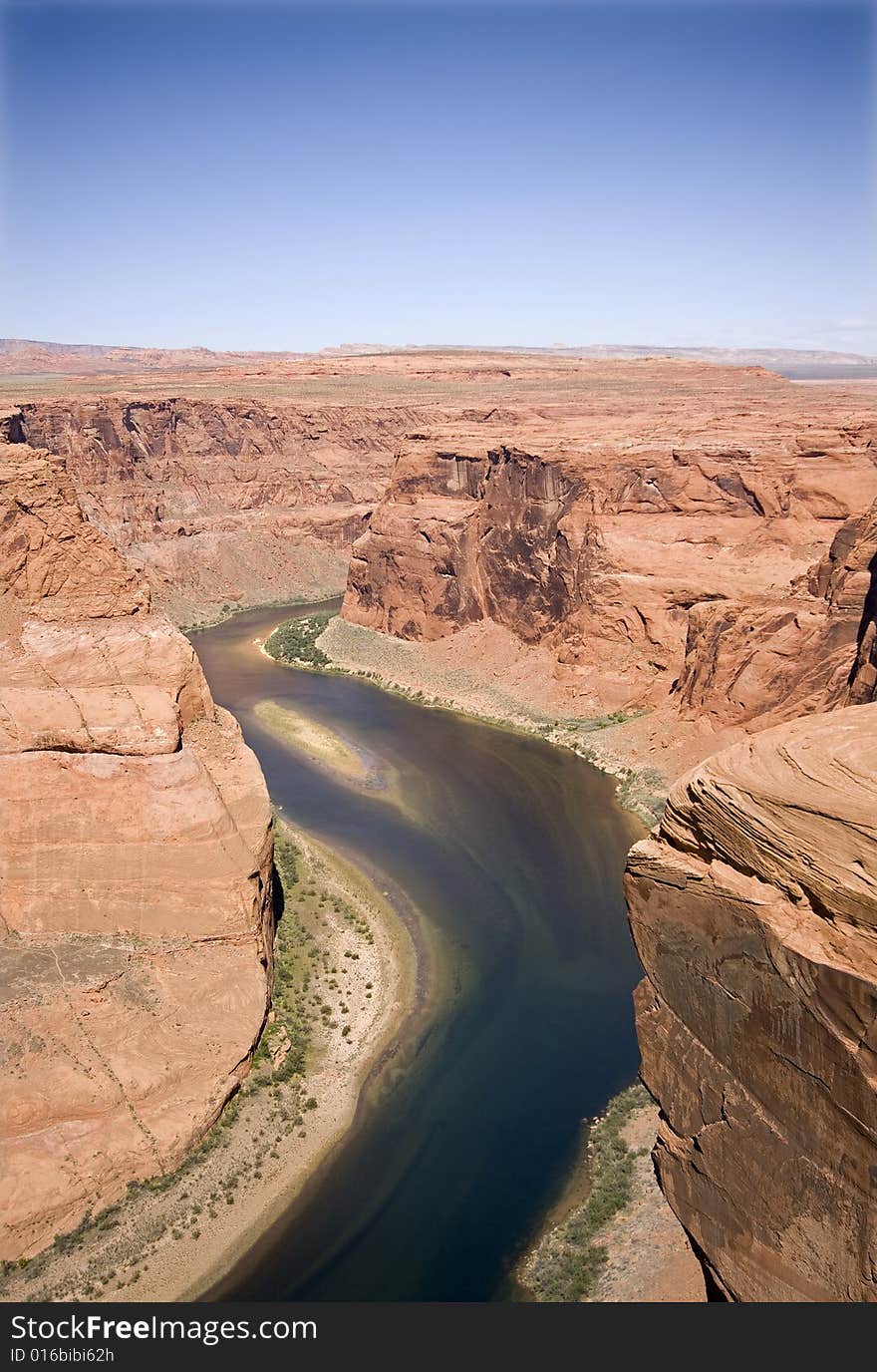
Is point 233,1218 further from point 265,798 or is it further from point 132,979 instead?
point 265,798

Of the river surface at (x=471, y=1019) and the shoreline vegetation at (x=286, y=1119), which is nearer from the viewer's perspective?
the shoreline vegetation at (x=286, y=1119)

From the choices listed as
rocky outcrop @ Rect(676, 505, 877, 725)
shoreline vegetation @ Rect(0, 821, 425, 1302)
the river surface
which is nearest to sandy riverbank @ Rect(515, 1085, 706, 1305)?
the river surface

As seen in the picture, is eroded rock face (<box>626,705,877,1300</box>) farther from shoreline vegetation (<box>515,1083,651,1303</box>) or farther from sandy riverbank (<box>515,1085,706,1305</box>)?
shoreline vegetation (<box>515,1083,651,1303</box>)

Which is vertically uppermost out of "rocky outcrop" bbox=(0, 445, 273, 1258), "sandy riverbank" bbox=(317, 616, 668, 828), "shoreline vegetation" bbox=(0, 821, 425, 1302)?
"rocky outcrop" bbox=(0, 445, 273, 1258)

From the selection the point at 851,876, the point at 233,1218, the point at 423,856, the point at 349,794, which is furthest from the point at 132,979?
the point at 349,794

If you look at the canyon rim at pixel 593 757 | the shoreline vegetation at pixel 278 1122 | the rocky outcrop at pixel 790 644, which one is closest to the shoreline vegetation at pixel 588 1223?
the shoreline vegetation at pixel 278 1122

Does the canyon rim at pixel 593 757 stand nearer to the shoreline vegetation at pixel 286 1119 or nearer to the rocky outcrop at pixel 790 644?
the rocky outcrop at pixel 790 644
